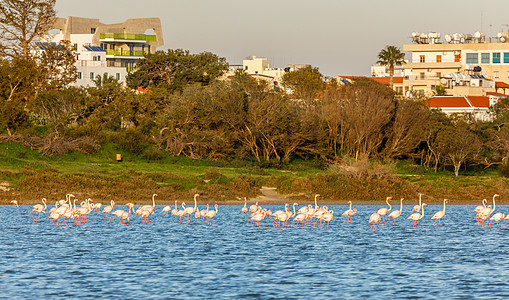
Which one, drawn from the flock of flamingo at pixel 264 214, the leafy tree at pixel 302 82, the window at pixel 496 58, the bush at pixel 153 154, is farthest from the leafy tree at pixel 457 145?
the window at pixel 496 58

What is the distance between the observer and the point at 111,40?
447ft

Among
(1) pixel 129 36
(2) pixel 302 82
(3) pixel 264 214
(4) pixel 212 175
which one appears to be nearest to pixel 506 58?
(2) pixel 302 82

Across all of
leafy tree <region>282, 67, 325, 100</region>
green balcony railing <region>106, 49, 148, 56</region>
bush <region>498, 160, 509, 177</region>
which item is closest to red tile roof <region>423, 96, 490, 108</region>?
leafy tree <region>282, 67, 325, 100</region>

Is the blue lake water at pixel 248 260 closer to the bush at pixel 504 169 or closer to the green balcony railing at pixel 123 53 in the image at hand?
the bush at pixel 504 169

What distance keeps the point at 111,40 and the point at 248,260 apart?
4327 inches

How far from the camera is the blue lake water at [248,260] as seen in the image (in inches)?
965

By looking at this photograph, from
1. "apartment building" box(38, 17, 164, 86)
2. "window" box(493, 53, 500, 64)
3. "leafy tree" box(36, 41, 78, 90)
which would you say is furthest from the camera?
"window" box(493, 53, 500, 64)

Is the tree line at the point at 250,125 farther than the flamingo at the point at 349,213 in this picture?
Yes

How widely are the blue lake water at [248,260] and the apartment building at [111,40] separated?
87964mm

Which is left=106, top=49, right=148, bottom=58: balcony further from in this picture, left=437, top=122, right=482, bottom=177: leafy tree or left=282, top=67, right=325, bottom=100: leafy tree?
left=437, top=122, right=482, bottom=177: leafy tree

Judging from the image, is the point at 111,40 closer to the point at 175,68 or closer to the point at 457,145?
the point at 175,68

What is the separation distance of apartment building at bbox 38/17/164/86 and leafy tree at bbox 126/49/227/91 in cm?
2090

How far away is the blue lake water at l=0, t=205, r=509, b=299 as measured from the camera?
965 inches

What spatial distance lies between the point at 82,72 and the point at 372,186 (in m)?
74.6
